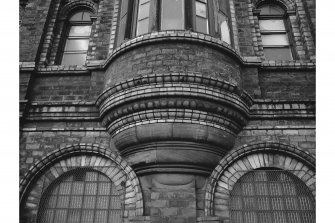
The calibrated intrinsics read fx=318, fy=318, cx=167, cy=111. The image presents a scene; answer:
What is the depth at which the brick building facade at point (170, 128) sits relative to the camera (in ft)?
17.1

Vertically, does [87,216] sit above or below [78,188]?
below

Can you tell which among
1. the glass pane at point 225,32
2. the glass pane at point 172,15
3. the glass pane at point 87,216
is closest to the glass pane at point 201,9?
the glass pane at point 172,15

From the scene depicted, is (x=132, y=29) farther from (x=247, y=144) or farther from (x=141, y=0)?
Answer: (x=247, y=144)

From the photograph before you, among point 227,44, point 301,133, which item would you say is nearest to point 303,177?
point 301,133

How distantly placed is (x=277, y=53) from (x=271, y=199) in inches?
135

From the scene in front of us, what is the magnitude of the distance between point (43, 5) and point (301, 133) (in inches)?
256

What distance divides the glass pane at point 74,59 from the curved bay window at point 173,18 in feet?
4.06

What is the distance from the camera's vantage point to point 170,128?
5.17m

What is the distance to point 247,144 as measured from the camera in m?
5.70

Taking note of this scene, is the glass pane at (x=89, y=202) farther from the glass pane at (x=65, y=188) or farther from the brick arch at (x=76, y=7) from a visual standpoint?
the brick arch at (x=76, y=7)

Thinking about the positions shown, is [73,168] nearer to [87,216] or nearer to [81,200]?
[81,200]

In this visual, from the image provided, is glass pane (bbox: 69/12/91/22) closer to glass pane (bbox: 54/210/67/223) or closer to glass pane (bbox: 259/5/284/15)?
glass pane (bbox: 259/5/284/15)

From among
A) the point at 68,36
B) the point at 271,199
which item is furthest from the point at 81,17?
the point at 271,199

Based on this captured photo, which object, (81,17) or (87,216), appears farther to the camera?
(81,17)
